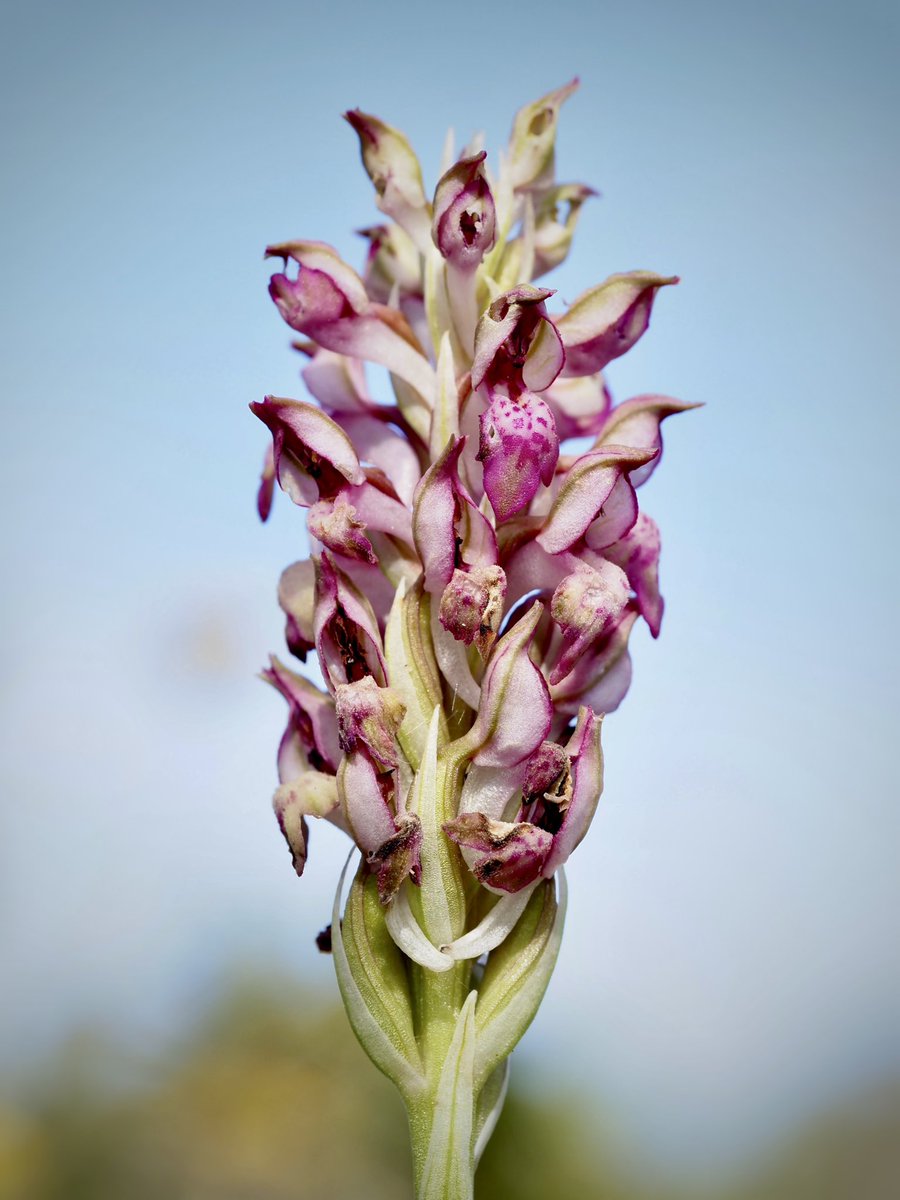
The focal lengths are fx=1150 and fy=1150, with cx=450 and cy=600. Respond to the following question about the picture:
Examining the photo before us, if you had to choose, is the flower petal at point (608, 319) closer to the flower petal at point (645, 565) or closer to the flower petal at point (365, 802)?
the flower petal at point (645, 565)

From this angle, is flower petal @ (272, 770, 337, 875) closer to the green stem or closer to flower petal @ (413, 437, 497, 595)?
the green stem

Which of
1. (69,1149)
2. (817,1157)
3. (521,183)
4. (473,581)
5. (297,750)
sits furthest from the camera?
(817,1157)

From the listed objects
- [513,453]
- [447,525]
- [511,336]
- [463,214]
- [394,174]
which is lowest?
[447,525]

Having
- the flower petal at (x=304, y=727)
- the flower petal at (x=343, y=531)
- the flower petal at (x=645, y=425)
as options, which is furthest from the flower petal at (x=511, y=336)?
the flower petal at (x=304, y=727)

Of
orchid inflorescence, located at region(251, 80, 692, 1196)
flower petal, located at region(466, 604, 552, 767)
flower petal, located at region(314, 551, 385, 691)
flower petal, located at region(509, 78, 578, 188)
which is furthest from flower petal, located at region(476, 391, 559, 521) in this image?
flower petal, located at region(509, 78, 578, 188)

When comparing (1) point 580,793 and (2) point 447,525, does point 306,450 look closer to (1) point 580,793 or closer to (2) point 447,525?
(2) point 447,525

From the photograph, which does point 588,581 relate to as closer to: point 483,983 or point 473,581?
point 473,581

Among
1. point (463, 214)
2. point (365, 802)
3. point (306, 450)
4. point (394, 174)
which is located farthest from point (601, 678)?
point (394, 174)

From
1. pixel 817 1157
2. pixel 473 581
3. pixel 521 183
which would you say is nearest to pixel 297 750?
pixel 473 581
